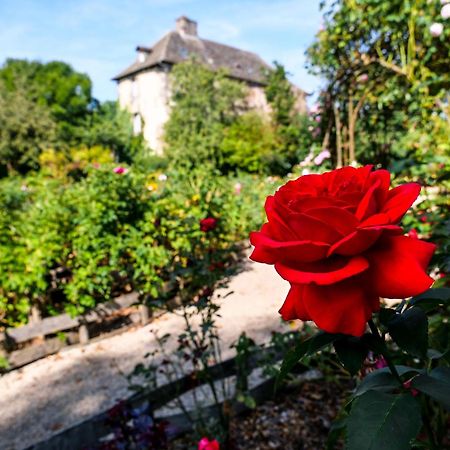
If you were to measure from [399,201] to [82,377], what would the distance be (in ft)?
12.2

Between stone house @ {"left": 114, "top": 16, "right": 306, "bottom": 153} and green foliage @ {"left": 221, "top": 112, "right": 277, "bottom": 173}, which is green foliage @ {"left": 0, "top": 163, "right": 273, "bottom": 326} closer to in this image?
green foliage @ {"left": 221, "top": 112, "right": 277, "bottom": 173}

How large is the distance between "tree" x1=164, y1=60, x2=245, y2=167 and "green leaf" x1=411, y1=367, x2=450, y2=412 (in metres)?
22.6

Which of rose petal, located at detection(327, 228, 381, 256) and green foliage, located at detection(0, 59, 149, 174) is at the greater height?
green foliage, located at detection(0, 59, 149, 174)

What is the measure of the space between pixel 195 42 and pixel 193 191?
31.1m

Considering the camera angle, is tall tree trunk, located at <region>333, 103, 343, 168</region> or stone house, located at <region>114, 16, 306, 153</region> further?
stone house, located at <region>114, 16, 306, 153</region>

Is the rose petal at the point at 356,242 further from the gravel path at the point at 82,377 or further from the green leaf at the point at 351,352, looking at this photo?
the gravel path at the point at 82,377

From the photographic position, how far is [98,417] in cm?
239

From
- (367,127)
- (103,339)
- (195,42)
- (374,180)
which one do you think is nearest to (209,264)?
(374,180)

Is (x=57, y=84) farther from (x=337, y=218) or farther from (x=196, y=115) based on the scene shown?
(x=337, y=218)

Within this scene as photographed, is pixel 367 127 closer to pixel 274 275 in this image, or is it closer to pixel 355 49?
pixel 355 49

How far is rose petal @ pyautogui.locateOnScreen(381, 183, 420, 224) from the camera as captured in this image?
19.6 inches

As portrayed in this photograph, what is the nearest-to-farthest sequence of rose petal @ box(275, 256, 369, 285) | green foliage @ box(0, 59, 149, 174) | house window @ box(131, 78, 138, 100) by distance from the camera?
rose petal @ box(275, 256, 369, 285)
green foliage @ box(0, 59, 149, 174)
house window @ box(131, 78, 138, 100)

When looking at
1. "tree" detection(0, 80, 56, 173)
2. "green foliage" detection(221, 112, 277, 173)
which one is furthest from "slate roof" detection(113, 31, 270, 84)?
"tree" detection(0, 80, 56, 173)

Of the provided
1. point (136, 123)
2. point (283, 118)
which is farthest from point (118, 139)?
point (283, 118)
